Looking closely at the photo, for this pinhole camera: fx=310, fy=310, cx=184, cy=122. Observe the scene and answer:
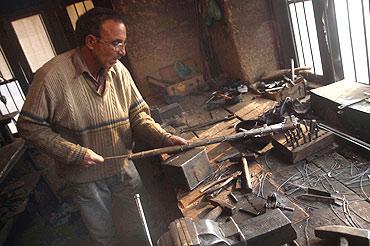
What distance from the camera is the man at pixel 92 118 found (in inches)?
102

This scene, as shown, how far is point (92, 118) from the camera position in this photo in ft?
9.19

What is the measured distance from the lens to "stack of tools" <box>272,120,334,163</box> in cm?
318

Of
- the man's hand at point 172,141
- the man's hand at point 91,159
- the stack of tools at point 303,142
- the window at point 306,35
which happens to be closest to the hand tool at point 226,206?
the man's hand at point 172,141

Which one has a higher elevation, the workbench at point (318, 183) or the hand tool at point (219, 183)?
the hand tool at point (219, 183)

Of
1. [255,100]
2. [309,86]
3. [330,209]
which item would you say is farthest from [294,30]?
[330,209]

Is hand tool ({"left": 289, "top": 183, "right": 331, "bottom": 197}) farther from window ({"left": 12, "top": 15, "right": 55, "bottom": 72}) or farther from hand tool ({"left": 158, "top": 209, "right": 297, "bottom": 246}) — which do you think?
window ({"left": 12, "top": 15, "right": 55, "bottom": 72})

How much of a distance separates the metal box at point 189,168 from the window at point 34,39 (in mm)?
5360

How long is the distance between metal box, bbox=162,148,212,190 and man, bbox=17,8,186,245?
0.21 metres

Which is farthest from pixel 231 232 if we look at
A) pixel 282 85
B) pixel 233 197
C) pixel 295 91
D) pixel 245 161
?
pixel 282 85

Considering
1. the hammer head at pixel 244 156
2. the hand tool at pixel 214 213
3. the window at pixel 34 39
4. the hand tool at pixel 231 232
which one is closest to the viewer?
the hand tool at pixel 231 232

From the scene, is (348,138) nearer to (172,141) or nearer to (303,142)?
(303,142)

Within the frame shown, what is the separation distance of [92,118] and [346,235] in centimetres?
218

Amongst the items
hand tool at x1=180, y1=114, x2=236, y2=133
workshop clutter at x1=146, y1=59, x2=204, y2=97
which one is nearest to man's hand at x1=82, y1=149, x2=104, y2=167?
hand tool at x1=180, y1=114, x2=236, y2=133

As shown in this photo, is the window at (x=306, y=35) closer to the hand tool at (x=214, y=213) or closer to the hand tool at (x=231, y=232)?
the hand tool at (x=214, y=213)
